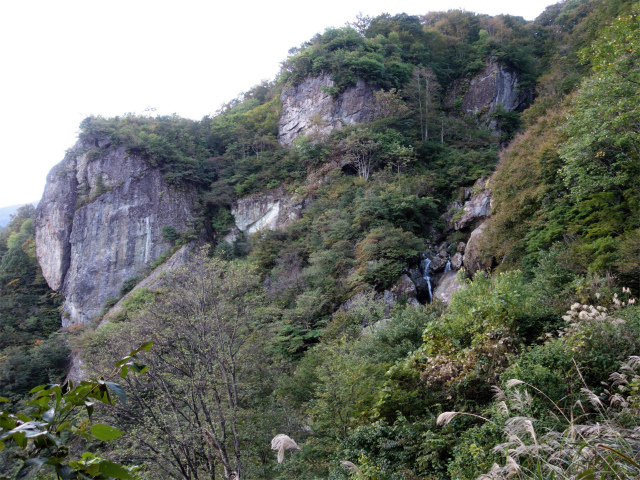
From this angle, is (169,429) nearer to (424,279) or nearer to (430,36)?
(424,279)

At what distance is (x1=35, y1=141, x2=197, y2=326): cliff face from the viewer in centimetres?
2967

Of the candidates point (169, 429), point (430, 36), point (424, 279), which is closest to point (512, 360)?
point (169, 429)

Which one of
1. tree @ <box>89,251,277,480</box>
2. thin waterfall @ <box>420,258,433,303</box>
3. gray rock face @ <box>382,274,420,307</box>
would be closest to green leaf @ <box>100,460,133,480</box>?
tree @ <box>89,251,277,480</box>

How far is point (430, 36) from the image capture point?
3791 cm

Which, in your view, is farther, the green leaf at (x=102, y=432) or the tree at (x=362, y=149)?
the tree at (x=362, y=149)

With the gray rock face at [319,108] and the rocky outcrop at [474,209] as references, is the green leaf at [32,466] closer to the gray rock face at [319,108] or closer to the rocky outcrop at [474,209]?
the rocky outcrop at [474,209]

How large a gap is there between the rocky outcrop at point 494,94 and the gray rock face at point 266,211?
1897 cm

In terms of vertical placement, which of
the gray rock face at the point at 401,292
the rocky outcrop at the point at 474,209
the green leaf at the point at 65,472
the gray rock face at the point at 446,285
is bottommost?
the gray rock face at the point at 446,285

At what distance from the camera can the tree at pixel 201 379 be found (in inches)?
336

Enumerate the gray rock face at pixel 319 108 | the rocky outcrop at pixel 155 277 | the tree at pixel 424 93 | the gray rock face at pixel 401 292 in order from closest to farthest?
the gray rock face at pixel 401 292
the rocky outcrop at pixel 155 277
the tree at pixel 424 93
the gray rock face at pixel 319 108

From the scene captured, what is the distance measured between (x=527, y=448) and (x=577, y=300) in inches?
246

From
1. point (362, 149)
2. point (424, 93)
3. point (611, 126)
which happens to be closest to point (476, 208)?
point (362, 149)

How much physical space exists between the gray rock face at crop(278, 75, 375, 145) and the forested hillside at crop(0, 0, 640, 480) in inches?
11.1

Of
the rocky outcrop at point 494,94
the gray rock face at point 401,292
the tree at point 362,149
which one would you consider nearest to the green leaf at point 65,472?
the gray rock face at point 401,292
